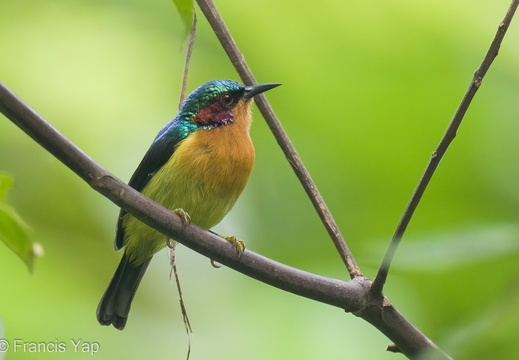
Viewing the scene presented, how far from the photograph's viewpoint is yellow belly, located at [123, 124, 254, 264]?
3088mm

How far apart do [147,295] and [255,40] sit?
1.66 meters

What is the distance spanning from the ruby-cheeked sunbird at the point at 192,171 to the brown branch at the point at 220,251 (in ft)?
2.81

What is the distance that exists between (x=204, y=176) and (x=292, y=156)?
0.55 m

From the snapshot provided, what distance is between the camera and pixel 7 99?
5.17 ft

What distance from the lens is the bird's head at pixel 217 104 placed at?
346 cm

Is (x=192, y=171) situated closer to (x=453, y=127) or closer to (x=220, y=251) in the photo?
(x=220, y=251)

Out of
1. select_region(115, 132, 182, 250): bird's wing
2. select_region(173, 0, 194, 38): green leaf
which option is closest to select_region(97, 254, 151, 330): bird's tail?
select_region(115, 132, 182, 250): bird's wing

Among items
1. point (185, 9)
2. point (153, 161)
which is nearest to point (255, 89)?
point (153, 161)

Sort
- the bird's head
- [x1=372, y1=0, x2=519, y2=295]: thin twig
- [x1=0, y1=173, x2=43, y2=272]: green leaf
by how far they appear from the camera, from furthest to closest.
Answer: the bird's head < [x1=372, y1=0, x2=519, y2=295]: thin twig < [x1=0, y1=173, x2=43, y2=272]: green leaf

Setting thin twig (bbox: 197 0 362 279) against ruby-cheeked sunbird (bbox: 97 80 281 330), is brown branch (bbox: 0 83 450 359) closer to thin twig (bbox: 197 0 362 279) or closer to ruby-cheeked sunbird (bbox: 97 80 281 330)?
thin twig (bbox: 197 0 362 279)

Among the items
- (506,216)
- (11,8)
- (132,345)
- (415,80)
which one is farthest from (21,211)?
(506,216)

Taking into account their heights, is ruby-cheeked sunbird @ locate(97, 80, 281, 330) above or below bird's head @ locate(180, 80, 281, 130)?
below

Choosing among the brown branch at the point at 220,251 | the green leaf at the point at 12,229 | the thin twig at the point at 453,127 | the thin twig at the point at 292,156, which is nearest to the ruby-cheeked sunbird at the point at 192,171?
the thin twig at the point at 292,156

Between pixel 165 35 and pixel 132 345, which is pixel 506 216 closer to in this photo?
pixel 132 345
